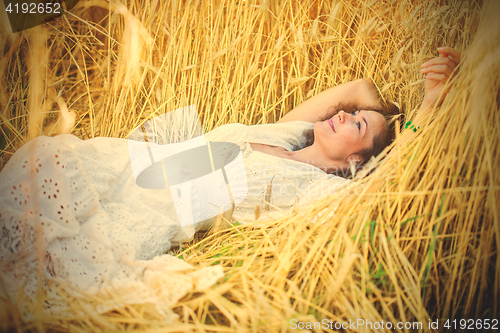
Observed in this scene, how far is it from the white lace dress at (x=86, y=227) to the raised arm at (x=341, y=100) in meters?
0.72

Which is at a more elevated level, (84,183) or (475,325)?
(84,183)

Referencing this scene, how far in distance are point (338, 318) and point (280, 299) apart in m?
0.11

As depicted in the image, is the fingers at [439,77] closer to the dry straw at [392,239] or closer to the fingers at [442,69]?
the fingers at [442,69]

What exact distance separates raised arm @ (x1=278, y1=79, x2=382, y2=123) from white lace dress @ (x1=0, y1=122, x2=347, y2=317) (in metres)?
0.72

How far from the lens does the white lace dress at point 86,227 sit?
1.84 feet

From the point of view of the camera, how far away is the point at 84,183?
649mm

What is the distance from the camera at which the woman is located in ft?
1.88

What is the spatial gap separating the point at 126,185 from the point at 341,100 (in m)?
0.92

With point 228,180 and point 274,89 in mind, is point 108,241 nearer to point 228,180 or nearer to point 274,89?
point 228,180

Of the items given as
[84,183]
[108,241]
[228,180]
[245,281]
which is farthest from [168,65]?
[245,281]

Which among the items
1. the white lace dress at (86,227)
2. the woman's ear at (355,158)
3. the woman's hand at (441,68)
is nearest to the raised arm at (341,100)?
the woman's ear at (355,158)

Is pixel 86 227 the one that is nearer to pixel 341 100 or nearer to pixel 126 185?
pixel 126 185

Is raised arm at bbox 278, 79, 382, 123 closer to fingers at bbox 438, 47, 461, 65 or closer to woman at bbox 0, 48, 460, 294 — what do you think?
woman at bbox 0, 48, 460, 294

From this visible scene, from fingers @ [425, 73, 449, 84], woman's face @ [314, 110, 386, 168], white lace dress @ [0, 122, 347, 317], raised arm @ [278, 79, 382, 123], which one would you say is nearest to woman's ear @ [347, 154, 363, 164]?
woman's face @ [314, 110, 386, 168]
